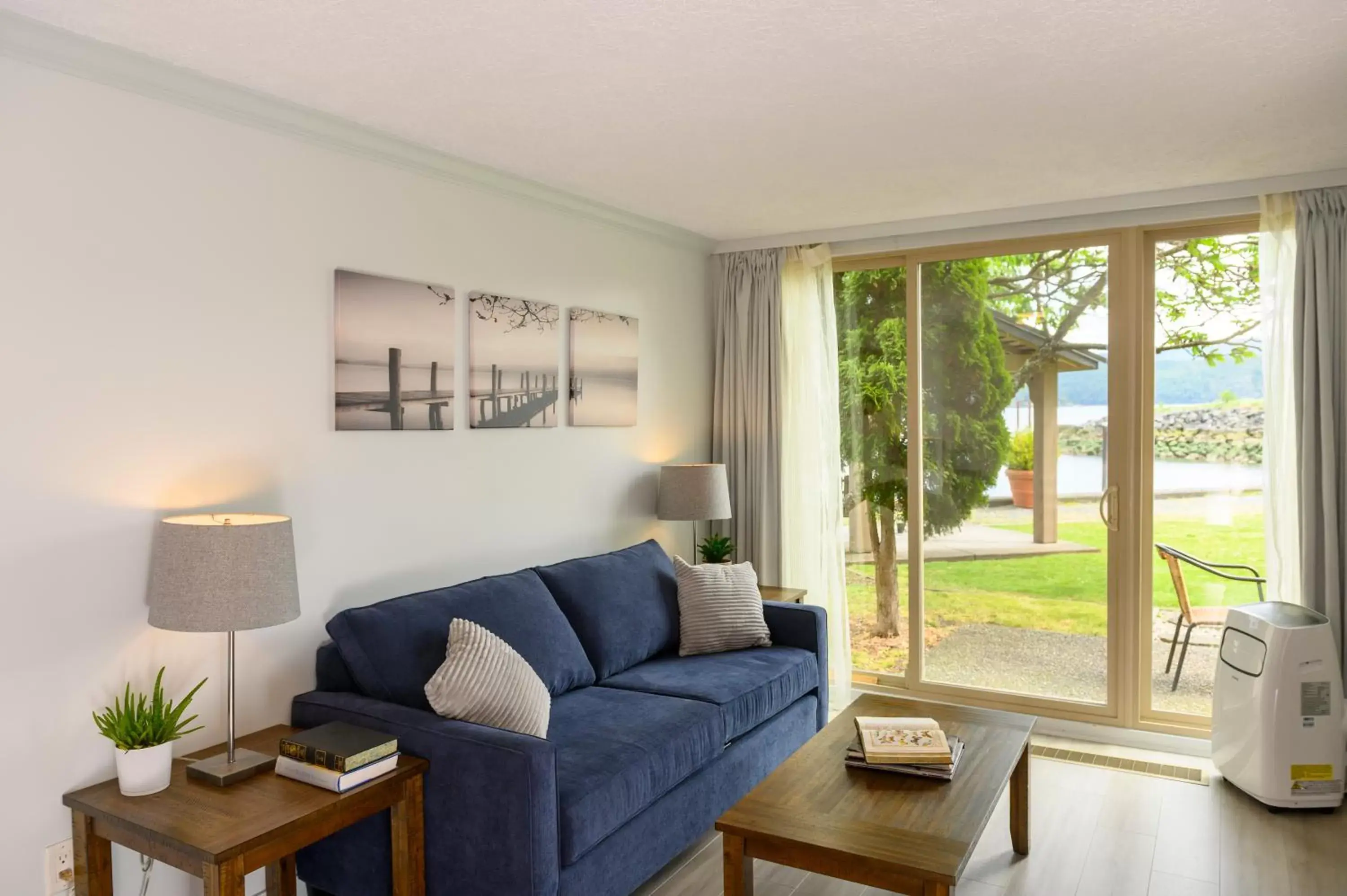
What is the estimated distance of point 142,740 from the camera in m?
2.44

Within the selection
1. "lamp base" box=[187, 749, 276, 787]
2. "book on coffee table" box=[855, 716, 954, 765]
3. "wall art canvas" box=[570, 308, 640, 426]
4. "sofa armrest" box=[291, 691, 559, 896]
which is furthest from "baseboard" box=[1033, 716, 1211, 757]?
"lamp base" box=[187, 749, 276, 787]

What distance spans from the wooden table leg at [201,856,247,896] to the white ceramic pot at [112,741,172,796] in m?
0.41

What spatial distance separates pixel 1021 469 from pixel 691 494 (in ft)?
5.46

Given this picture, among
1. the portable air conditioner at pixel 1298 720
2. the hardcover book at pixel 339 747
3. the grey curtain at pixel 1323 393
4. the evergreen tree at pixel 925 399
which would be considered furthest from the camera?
the evergreen tree at pixel 925 399

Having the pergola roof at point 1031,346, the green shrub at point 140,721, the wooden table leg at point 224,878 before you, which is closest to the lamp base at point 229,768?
the green shrub at point 140,721

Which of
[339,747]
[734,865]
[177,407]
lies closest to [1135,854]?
[734,865]

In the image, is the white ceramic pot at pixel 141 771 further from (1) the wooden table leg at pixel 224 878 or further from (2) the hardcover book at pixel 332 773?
(1) the wooden table leg at pixel 224 878

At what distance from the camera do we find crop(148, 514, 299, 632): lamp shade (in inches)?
96.1

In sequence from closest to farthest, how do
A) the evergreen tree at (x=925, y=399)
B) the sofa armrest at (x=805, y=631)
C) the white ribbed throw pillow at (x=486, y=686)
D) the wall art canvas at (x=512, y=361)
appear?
the white ribbed throw pillow at (x=486, y=686)
the wall art canvas at (x=512, y=361)
the sofa armrest at (x=805, y=631)
the evergreen tree at (x=925, y=399)

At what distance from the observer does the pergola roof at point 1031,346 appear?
464cm

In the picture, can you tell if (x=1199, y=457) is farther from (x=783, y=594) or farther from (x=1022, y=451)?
(x=783, y=594)

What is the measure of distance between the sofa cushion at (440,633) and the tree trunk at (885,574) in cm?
207

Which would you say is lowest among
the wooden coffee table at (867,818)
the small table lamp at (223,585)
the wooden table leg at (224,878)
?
the wooden coffee table at (867,818)

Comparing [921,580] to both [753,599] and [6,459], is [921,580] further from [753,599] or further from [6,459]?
[6,459]
